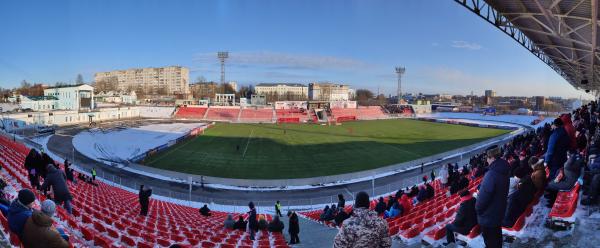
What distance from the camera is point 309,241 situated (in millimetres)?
9625

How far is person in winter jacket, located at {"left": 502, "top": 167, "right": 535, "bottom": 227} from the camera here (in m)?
5.56

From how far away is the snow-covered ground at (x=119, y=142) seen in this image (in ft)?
107

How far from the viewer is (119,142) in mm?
39812

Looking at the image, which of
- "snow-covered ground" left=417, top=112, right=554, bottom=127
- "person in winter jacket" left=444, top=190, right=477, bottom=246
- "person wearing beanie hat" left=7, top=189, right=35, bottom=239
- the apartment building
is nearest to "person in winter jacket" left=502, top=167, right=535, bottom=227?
"person in winter jacket" left=444, top=190, right=477, bottom=246

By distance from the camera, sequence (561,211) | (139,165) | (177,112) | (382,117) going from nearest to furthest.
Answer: (561,211)
(139,165)
(177,112)
(382,117)

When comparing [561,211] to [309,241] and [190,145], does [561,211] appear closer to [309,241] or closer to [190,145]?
[309,241]

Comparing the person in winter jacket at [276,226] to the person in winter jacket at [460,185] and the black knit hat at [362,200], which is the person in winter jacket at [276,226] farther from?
the black knit hat at [362,200]

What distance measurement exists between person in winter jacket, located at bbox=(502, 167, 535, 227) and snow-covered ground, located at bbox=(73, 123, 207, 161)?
99.4ft

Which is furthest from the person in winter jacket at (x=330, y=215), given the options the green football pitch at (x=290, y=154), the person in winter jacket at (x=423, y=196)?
the green football pitch at (x=290, y=154)

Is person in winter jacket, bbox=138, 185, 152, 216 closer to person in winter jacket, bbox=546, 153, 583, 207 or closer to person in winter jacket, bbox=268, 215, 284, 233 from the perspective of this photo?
person in winter jacket, bbox=268, 215, 284, 233

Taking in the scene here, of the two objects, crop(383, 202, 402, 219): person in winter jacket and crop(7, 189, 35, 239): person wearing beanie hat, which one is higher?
crop(7, 189, 35, 239): person wearing beanie hat

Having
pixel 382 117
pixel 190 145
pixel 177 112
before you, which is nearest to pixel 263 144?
pixel 190 145

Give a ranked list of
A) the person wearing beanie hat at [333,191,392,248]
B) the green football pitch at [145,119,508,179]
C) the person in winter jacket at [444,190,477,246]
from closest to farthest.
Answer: the person wearing beanie hat at [333,191,392,248] → the person in winter jacket at [444,190,477,246] → the green football pitch at [145,119,508,179]

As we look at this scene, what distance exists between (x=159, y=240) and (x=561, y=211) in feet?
24.8
